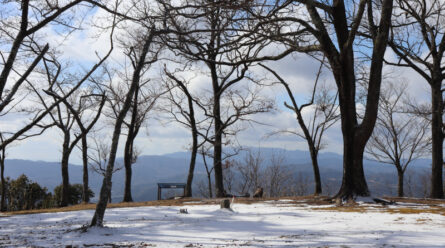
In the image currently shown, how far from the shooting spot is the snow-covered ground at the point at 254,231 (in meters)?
5.07

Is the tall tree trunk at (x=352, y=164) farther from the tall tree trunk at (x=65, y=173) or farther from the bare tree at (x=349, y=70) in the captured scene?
the tall tree trunk at (x=65, y=173)

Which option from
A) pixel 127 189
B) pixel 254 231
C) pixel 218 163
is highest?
pixel 218 163

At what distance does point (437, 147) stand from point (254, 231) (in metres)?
12.8

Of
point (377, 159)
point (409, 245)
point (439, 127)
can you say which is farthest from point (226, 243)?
point (377, 159)

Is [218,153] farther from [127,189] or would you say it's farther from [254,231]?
A: [254,231]

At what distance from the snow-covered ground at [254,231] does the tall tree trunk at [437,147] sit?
31.2ft

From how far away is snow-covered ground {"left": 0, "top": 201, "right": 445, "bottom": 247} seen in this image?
507cm

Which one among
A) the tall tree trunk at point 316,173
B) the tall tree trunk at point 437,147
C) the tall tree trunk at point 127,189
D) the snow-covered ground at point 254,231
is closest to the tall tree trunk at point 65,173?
the tall tree trunk at point 127,189

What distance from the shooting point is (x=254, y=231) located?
6.34 m

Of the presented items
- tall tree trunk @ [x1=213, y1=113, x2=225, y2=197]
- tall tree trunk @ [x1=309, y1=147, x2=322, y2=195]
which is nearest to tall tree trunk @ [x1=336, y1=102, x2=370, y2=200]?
tall tree trunk @ [x1=309, y1=147, x2=322, y2=195]

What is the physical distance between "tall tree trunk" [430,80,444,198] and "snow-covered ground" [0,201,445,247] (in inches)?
375

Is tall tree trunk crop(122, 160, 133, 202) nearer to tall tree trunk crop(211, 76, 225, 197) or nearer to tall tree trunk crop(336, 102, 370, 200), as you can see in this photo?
tall tree trunk crop(211, 76, 225, 197)

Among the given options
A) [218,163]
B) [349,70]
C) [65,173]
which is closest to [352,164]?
[349,70]

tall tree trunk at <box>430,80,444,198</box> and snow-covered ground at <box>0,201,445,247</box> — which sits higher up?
tall tree trunk at <box>430,80,444,198</box>
